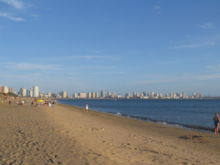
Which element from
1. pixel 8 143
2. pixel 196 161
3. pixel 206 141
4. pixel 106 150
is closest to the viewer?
pixel 196 161

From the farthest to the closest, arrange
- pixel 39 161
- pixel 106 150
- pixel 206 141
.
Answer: pixel 206 141
pixel 106 150
pixel 39 161

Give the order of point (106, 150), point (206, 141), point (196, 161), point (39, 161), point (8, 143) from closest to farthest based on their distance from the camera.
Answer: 1. point (39, 161)
2. point (196, 161)
3. point (106, 150)
4. point (8, 143)
5. point (206, 141)

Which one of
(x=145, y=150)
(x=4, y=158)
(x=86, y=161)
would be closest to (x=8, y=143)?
(x=4, y=158)

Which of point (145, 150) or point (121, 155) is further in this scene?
point (145, 150)

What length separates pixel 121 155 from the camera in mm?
9609

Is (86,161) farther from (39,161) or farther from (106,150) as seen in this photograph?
(106,150)

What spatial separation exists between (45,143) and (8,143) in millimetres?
1504

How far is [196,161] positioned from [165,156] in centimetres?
108

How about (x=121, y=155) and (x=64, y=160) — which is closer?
(x=64, y=160)

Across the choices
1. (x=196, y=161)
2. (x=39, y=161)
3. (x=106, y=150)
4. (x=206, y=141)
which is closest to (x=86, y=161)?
(x=39, y=161)

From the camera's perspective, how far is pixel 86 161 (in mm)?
8328

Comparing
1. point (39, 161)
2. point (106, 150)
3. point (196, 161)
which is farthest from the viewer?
point (106, 150)

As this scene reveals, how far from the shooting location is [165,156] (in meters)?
9.93

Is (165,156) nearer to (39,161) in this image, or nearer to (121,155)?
(121,155)
